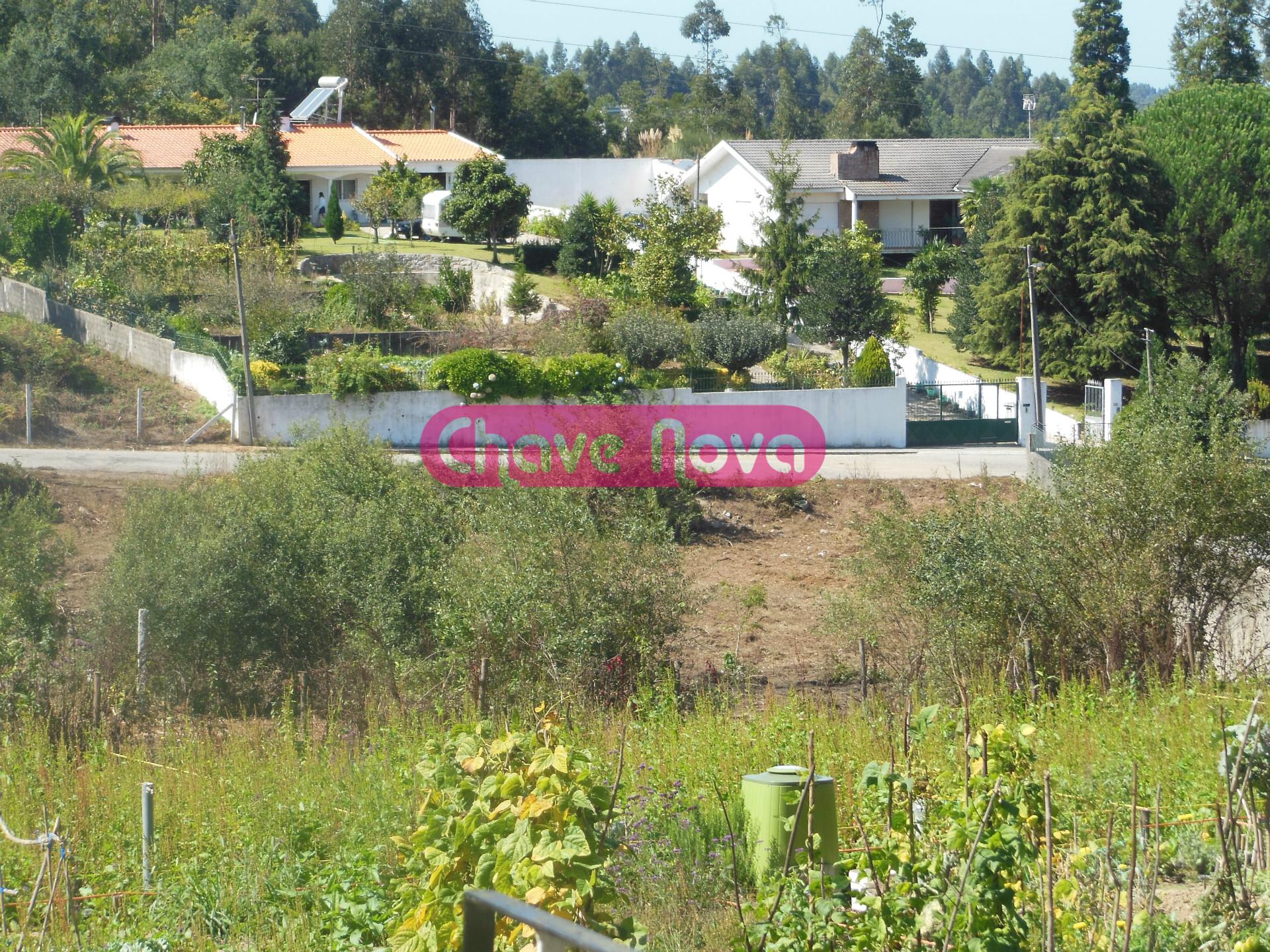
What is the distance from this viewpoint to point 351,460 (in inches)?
618

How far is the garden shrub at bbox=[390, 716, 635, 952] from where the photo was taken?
385 centimetres

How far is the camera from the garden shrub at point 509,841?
3.85 meters

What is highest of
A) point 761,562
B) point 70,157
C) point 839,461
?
point 70,157

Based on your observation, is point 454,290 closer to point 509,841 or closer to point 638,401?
point 638,401

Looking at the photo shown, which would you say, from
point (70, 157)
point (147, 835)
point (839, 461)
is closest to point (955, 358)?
point (839, 461)

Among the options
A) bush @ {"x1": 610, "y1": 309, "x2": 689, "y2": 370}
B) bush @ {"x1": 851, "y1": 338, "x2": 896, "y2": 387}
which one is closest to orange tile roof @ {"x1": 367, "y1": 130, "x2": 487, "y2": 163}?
bush @ {"x1": 610, "y1": 309, "x2": 689, "y2": 370}

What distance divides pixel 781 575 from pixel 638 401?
802cm

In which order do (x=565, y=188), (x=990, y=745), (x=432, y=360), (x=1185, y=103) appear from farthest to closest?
(x=565, y=188)
(x=1185, y=103)
(x=432, y=360)
(x=990, y=745)

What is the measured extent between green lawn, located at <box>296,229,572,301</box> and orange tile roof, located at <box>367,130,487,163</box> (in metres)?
7.64

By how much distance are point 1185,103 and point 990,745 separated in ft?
118

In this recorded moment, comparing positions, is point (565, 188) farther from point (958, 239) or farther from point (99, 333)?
point (99, 333)

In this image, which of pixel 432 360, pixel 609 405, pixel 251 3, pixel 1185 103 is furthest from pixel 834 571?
pixel 251 3

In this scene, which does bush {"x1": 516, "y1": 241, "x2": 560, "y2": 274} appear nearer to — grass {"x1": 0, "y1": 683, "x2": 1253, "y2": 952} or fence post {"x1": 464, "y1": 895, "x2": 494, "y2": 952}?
grass {"x1": 0, "y1": 683, "x2": 1253, "y2": 952}

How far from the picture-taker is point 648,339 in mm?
29516
